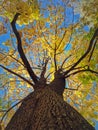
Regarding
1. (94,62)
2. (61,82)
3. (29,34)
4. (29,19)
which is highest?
(29,34)

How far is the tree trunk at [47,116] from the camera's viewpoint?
4371mm

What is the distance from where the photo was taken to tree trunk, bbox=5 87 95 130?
4.37 metres

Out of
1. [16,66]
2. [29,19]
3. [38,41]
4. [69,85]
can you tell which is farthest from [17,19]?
[69,85]

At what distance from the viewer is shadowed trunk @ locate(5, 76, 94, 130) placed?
4.38 meters

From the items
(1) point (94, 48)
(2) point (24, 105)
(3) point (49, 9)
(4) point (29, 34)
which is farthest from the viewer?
(4) point (29, 34)

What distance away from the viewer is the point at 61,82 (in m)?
7.09

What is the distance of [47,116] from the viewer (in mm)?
4660

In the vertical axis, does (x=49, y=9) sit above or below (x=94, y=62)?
above

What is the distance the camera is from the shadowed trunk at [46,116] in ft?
14.4

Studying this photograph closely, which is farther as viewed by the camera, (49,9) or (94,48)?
(49,9)

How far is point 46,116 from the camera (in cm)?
467

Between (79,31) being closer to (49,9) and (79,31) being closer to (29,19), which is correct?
(49,9)

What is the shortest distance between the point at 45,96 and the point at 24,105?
57cm

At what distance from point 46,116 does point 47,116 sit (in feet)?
0.07
